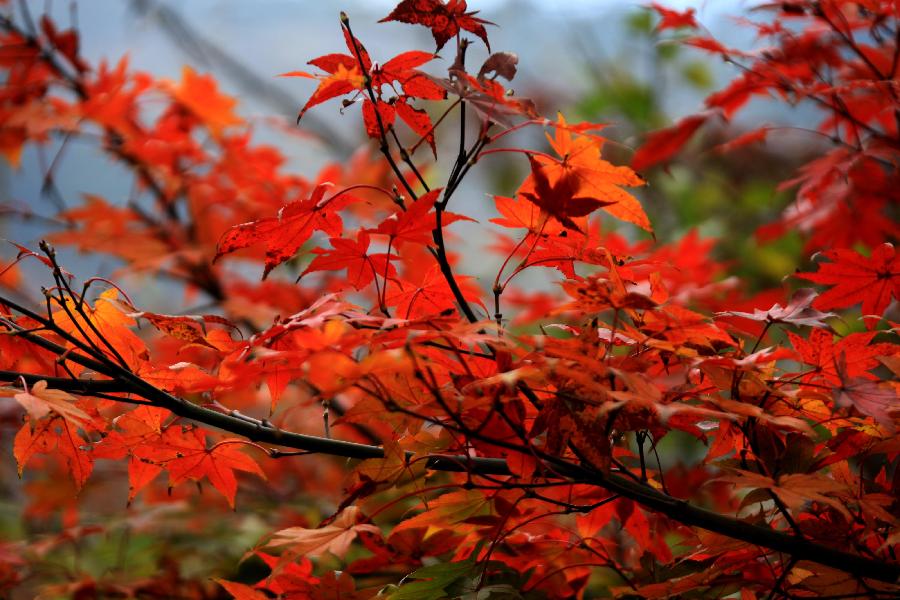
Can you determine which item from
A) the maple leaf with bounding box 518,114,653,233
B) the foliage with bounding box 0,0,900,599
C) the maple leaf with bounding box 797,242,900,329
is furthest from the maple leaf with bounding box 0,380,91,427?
the maple leaf with bounding box 797,242,900,329

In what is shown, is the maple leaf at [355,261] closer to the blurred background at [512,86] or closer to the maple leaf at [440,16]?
the maple leaf at [440,16]

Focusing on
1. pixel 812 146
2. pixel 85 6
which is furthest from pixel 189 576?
pixel 85 6

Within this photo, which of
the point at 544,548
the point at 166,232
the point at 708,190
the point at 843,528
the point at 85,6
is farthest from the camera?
the point at 85,6

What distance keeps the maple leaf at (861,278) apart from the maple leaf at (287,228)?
1.41 ft

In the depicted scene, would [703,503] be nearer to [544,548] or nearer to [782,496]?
[544,548]

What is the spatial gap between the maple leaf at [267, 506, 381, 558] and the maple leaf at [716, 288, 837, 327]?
326mm

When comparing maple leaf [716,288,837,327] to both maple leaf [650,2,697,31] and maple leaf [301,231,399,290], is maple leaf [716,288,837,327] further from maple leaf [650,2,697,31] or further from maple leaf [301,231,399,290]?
maple leaf [650,2,697,31]

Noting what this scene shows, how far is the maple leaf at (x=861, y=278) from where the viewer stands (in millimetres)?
698

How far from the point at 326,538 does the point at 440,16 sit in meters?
0.42

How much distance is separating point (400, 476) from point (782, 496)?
0.89 feet

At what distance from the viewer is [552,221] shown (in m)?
0.64

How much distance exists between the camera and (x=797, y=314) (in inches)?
23.8

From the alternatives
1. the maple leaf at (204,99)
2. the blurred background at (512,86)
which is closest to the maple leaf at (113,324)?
the maple leaf at (204,99)

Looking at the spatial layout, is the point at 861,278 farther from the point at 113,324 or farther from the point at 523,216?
the point at 113,324
